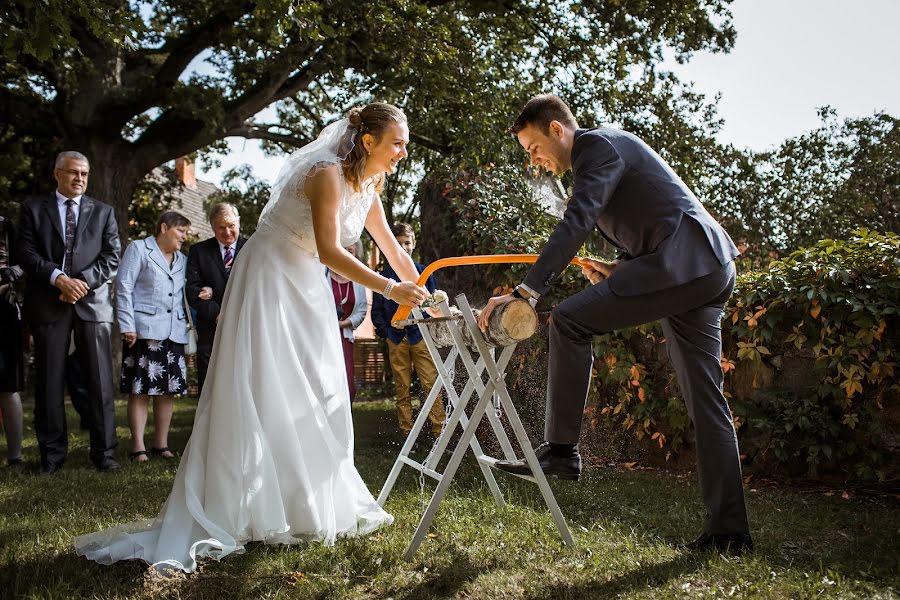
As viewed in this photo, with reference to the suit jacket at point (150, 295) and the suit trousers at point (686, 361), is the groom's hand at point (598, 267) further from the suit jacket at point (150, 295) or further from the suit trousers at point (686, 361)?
the suit jacket at point (150, 295)

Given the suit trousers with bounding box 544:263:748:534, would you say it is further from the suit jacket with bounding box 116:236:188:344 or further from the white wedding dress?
the suit jacket with bounding box 116:236:188:344

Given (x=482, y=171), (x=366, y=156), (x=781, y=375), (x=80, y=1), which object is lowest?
(x=781, y=375)

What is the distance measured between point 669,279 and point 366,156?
1.60 metres

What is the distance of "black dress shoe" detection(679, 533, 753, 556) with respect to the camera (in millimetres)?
3414

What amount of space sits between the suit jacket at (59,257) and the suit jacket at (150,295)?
0.84 feet

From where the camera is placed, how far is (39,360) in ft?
19.3

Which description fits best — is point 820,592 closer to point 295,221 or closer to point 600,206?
point 600,206

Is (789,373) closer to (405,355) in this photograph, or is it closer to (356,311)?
(405,355)

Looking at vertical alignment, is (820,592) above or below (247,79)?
below

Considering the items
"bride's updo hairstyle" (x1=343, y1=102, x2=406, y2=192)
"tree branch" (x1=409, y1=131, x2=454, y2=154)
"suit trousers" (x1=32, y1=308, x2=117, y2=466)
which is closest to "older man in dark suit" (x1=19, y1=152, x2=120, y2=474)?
"suit trousers" (x1=32, y1=308, x2=117, y2=466)

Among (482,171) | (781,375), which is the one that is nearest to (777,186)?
(482,171)

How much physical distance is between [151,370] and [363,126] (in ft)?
11.8

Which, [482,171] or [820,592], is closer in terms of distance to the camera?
[820,592]

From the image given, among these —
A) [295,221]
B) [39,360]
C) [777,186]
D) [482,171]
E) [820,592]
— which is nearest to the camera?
[820,592]
